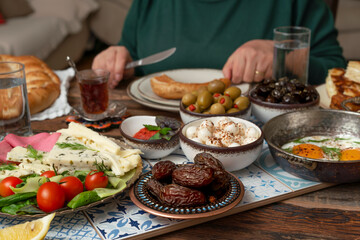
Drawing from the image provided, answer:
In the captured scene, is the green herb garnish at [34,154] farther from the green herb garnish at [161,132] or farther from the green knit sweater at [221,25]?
the green knit sweater at [221,25]

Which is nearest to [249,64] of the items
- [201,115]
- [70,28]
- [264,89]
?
[264,89]

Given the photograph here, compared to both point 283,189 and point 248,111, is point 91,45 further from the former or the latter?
point 283,189

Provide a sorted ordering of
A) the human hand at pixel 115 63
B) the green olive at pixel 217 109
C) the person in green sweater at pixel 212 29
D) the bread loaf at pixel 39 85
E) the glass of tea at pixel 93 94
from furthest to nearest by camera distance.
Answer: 1. the person in green sweater at pixel 212 29
2. the human hand at pixel 115 63
3. the bread loaf at pixel 39 85
4. the glass of tea at pixel 93 94
5. the green olive at pixel 217 109

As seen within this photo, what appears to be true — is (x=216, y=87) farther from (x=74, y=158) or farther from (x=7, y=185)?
(x=7, y=185)

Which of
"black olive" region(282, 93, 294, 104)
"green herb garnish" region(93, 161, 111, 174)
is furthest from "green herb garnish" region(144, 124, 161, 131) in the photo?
"black olive" region(282, 93, 294, 104)

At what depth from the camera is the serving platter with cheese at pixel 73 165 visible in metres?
0.91

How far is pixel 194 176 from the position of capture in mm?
897

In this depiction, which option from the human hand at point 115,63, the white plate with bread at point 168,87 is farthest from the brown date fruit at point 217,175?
the human hand at point 115,63

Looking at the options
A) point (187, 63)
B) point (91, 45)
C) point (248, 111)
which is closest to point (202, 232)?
point (248, 111)

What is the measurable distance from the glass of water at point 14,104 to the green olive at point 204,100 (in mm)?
607

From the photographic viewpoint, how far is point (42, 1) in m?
5.14

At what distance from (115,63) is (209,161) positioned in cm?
116

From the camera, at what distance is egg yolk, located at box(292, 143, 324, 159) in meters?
1.09

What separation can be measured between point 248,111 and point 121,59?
2.78 ft
